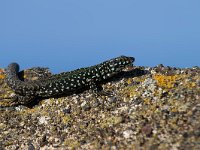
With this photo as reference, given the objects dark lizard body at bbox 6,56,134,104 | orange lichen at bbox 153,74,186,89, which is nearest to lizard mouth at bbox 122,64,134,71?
dark lizard body at bbox 6,56,134,104

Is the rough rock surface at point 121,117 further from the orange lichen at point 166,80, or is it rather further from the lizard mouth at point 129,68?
the lizard mouth at point 129,68

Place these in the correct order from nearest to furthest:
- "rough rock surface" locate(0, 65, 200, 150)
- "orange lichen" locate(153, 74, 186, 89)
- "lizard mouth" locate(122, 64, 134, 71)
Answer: "rough rock surface" locate(0, 65, 200, 150) → "orange lichen" locate(153, 74, 186, 89) → "lizard mouth" locate(122, 64, 134, 71)

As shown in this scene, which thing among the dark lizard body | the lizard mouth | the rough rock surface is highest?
the lizard mouth

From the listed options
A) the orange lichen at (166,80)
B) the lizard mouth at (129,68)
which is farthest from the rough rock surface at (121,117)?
the lizard mouth at (129,68)

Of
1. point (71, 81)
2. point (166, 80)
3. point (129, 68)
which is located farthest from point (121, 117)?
point (129, 68)

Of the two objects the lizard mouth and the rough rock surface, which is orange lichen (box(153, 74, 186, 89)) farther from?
the lizard mouth

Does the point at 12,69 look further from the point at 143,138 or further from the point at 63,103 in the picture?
the point at 143,138

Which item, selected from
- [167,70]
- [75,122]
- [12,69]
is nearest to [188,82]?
[167,70]
